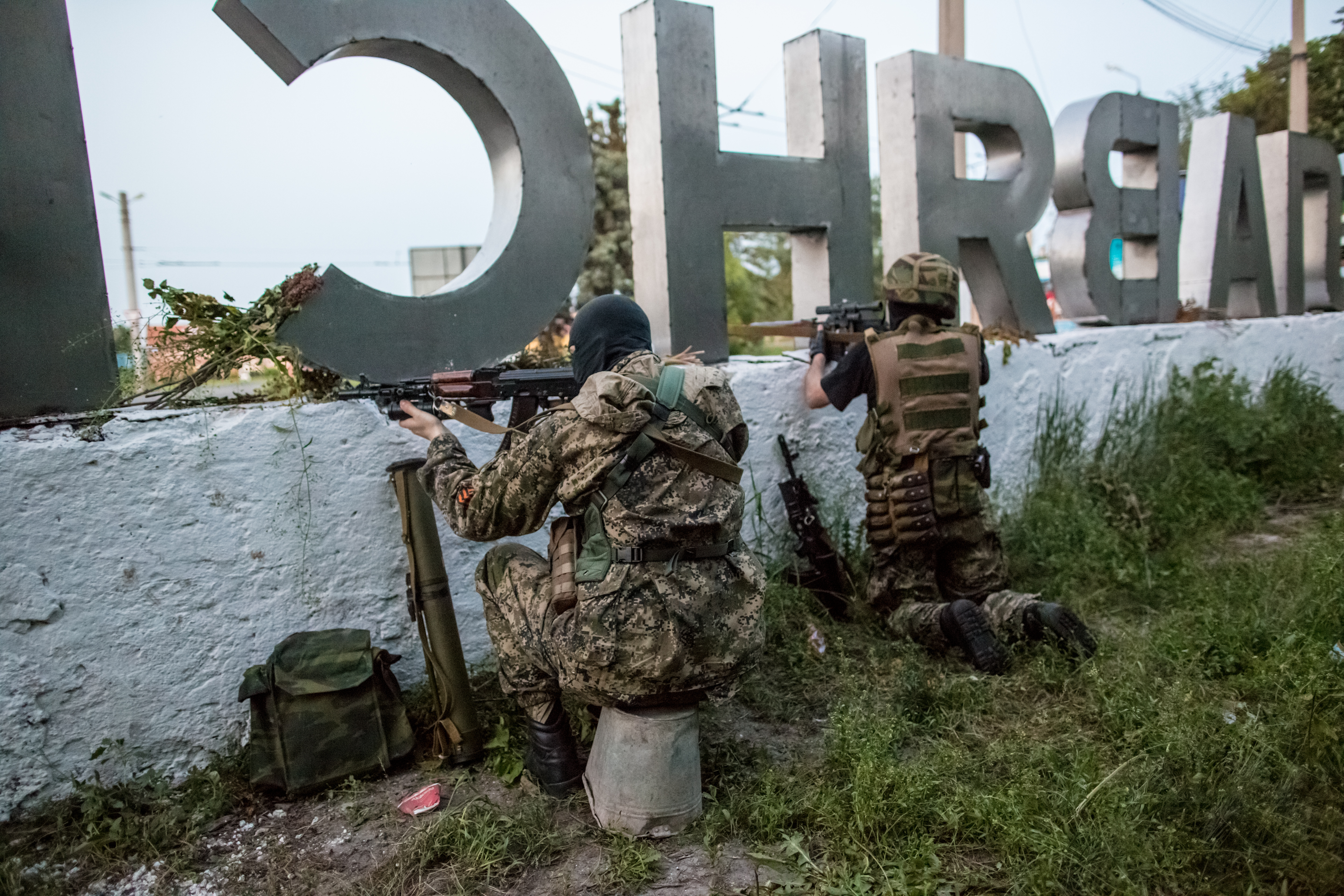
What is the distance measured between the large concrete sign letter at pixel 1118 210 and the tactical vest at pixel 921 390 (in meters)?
2.71

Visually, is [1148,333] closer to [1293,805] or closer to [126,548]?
[1293,805]

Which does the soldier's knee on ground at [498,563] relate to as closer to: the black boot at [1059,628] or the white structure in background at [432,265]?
the black boot at [1059,628]

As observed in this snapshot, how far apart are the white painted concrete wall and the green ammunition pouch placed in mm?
952

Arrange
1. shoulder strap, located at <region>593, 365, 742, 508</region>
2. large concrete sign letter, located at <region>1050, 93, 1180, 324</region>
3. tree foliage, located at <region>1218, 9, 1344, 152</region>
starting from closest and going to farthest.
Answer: shoulder strap, located at <region>593, 365, 742, 508</region> < large concrete sign letter, located at <region>1050, 93, 1180, 324</region> < tree foliage, located at <region>1218, 9, 1344, 152</region>

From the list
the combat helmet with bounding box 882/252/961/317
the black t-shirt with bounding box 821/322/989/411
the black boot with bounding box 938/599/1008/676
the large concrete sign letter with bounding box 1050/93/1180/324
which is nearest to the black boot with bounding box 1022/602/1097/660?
the black boot with bounding box 938/599/1008/676

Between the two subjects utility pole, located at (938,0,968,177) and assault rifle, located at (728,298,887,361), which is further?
utility pole, located at (938,0,968,177)

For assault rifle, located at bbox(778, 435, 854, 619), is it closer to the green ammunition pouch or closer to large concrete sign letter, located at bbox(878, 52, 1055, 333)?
the green ammunition pouch

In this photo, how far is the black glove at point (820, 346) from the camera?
4340mm

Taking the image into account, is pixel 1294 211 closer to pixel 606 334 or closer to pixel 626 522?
pixel 606 334

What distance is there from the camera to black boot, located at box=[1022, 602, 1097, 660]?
3725 mm

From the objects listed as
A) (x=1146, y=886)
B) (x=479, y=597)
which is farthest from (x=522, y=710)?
(x=1146, y=886)

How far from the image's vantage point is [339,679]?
2.96 m

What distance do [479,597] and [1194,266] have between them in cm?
626

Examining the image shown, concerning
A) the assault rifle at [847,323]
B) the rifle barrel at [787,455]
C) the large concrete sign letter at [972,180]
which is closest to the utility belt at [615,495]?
the rifle barrel at [787,455]
